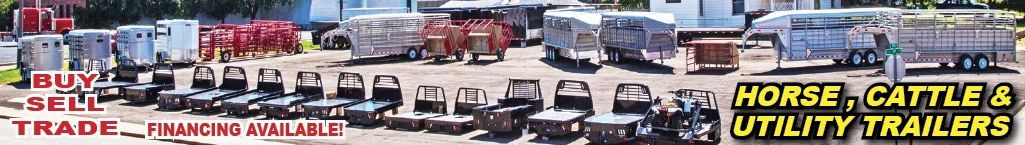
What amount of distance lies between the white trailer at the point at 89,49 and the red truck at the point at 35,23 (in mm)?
22311

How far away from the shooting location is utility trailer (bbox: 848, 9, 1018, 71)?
34.3 m

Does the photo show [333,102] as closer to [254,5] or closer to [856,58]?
[856,58]

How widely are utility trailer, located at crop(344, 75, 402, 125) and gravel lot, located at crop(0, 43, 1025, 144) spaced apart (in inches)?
11.1

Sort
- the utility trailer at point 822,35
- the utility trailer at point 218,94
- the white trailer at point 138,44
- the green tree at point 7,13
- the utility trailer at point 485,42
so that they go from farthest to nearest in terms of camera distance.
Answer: the green tree at point 7,13 < the utility trailer at point 485,42 < the white trailer at point 138,44 < the utility trailer at point 822,35 < the utility trailer at point 218,94

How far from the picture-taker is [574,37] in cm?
3988

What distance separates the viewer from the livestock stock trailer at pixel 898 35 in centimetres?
3431

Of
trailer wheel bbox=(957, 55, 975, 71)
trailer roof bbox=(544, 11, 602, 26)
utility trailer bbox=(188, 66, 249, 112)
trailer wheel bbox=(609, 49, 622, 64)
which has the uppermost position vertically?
trailer roof bbox=(544, 11, 602, 26)

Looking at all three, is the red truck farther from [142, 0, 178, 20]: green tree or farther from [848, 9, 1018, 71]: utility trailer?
[848, 9, 1018, 71]: utility trailer

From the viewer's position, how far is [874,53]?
36.8m

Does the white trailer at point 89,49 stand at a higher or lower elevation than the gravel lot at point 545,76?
higher

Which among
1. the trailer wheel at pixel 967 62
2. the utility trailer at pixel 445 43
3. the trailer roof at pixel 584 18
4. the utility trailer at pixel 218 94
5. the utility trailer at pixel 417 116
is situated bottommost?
the utility trailer at pixel 417 116

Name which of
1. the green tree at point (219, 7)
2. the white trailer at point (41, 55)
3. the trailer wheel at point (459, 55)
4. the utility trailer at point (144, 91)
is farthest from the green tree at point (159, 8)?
the utility trailer at point (144, 91)

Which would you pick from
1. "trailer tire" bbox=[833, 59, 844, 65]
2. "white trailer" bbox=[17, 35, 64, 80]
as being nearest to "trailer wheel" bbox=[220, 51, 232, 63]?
"white trailer" bbox=[17, 35, 64, 80]

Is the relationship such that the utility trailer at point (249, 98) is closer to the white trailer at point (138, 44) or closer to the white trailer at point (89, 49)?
Answer: the white trailer at point (89, 49)
